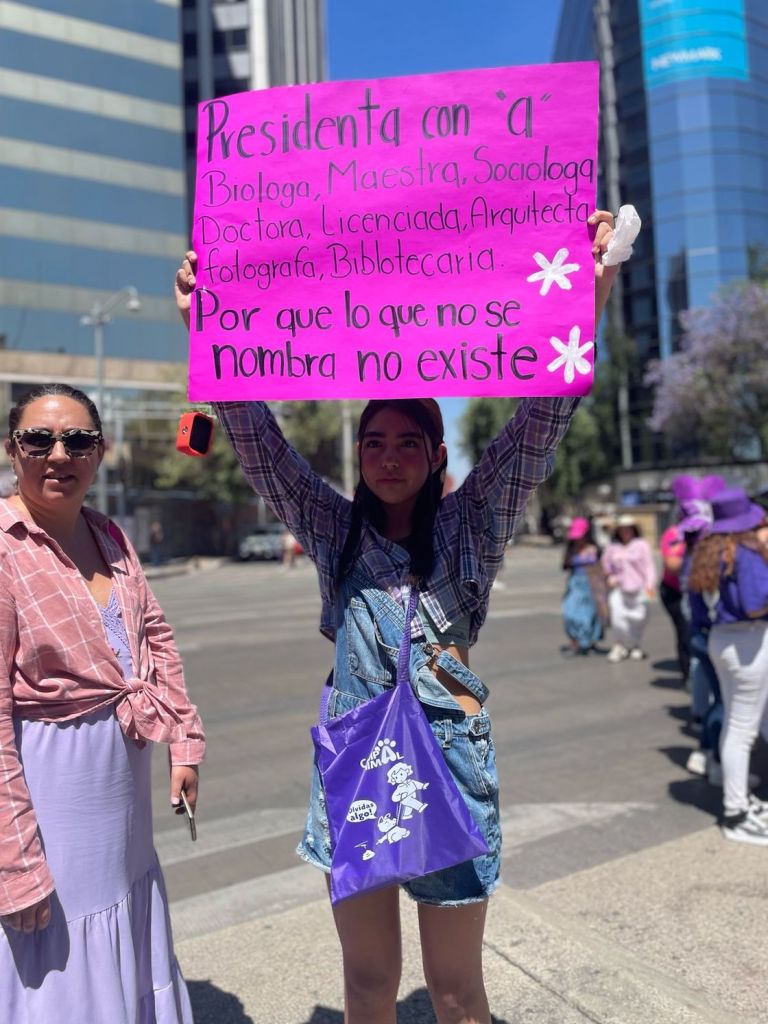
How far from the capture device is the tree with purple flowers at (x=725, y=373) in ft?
86.9

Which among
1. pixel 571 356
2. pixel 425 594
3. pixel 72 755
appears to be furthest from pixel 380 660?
pixel 571 356

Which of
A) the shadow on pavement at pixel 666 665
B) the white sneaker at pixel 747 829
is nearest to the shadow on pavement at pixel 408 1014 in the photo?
the white sneaker at pixel 747 829

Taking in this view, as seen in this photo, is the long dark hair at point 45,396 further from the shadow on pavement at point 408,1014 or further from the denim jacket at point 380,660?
the shadow on pavement at point 408,1014

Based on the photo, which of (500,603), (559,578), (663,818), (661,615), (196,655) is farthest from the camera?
(559,578)

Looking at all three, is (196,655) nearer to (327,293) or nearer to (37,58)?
(327,293)

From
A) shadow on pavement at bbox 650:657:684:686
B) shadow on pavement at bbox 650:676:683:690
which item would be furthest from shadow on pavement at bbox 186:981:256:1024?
shadow on pavement at bbox 650:657:684:686

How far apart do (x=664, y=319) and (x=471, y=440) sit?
13.7 meters

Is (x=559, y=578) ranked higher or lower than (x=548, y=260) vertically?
lower

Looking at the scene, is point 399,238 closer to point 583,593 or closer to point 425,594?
point 425,594

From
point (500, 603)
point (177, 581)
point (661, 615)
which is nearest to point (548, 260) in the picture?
point (661, 615)

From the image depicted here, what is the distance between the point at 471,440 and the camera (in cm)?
5266

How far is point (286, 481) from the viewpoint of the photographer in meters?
2.24

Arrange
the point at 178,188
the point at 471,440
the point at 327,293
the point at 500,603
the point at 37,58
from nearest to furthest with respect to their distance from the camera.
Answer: the point at 327,293
the point at 500,603
the point at 37,58
the point at 178,188
the point at 471,440

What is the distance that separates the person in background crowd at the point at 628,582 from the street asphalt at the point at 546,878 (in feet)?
3.46
